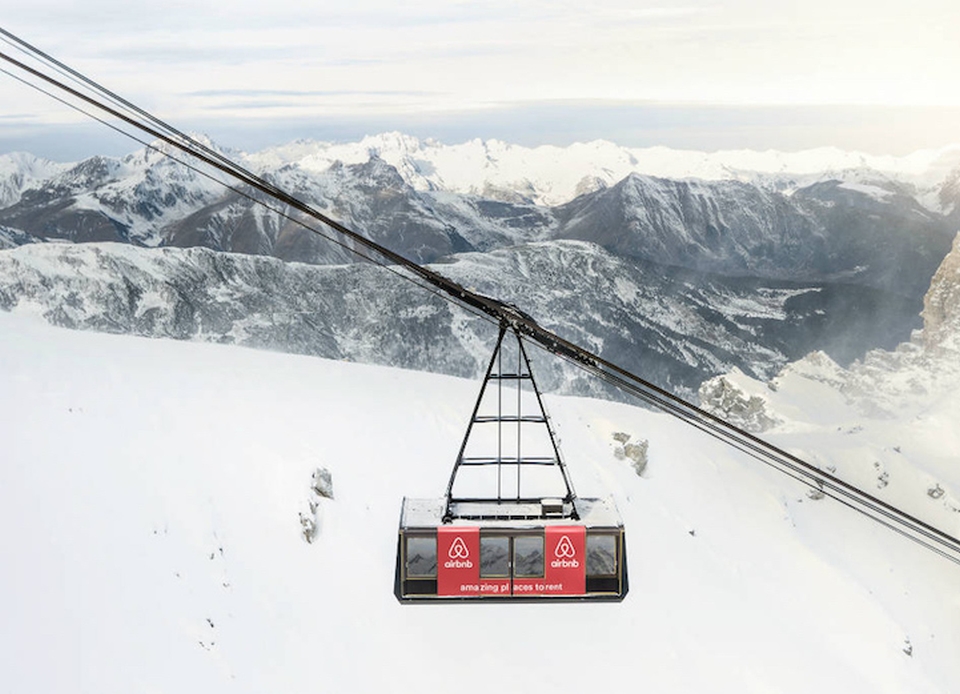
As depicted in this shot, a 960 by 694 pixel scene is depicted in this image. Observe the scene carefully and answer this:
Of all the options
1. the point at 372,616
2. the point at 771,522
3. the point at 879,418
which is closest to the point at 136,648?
the point at 372,616

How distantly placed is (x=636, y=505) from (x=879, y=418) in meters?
126

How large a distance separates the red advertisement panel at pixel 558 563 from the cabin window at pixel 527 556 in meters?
0.10

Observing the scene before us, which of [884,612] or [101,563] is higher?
[101,563]

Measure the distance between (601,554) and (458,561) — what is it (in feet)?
9.76

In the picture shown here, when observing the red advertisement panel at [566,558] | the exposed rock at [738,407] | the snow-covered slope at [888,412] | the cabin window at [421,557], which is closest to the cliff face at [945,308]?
the snow-covered slope at [888,412]

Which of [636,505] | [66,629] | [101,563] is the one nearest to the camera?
[66,629]

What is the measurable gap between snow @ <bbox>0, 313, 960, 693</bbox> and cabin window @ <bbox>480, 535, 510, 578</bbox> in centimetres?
1261

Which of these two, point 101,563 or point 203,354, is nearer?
point 101,563

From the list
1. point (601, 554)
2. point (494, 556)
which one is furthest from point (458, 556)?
point (601, 554)

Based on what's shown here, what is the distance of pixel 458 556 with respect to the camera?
22.2m

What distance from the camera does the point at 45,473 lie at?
115ft

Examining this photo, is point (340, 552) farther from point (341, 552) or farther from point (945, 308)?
point (945, 308)

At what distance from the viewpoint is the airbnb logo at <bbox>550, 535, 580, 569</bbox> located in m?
22.2

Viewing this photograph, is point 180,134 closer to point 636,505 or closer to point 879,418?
point 636,505
